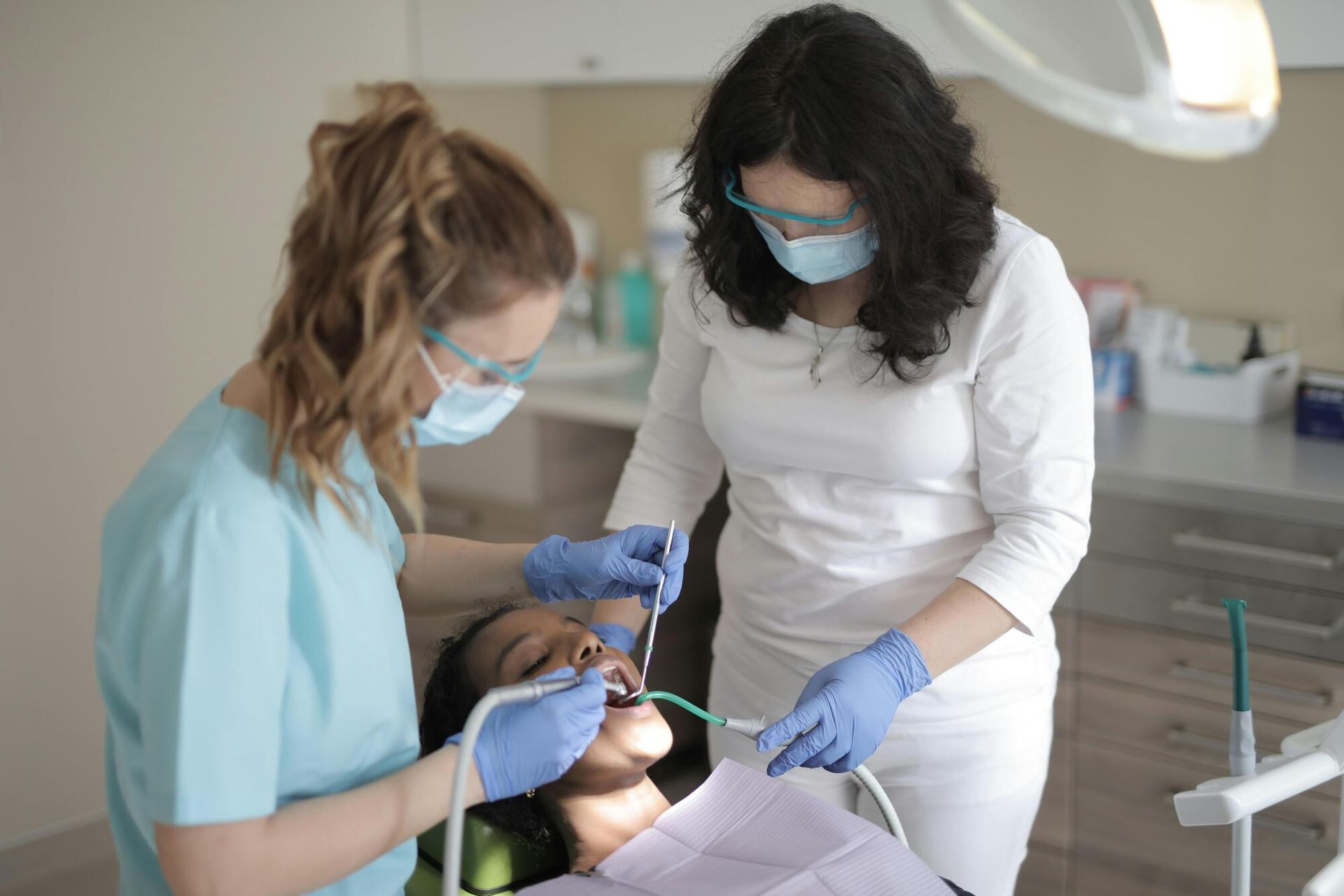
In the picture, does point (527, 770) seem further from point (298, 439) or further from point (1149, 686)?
point (1149, 686)

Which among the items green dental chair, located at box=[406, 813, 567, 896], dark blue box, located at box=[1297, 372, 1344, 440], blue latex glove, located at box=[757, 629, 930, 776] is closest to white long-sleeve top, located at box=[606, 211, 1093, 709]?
blue latex glove, located at box=[757, 629, 930, 776]

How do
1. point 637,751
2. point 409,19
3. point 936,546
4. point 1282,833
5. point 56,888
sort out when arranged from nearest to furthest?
point 637,751 → point 936,546 → point 1282,833 → point 56,888 → point 409,19

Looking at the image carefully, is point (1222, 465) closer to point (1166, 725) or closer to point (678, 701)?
point (1166, 725)

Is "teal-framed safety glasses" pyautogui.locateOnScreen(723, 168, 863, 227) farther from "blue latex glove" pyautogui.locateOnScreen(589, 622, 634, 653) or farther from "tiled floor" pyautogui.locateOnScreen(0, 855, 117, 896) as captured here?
"tiled floor" pyautogui.locateOnScreen(0, 855, 117, 896)

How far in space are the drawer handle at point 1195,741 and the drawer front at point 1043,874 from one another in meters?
0.31

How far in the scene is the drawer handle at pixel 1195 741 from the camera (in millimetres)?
1972

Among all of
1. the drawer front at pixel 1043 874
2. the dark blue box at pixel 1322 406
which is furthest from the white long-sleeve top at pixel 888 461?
the dark blue box at pixel 1322 406

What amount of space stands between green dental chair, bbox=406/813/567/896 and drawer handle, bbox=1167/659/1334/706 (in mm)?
1227

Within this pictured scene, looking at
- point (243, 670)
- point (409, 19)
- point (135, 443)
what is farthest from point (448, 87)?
point (243, 670)

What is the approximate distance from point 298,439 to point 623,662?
532mm

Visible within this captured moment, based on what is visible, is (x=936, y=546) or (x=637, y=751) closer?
(x=637, y=751)

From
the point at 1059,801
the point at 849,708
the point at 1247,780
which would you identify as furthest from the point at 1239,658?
the point at 1059,801

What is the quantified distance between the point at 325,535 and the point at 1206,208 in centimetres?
202

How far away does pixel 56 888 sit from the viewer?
2.61 meters
